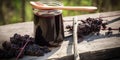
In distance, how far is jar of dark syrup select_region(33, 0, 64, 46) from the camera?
65.9 inches

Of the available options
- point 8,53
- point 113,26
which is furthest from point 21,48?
point 113,26

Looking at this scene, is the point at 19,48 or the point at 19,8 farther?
the point at 19,8

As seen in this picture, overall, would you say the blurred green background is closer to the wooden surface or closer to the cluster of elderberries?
the wooden surface

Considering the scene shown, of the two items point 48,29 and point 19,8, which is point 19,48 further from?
point 19,8

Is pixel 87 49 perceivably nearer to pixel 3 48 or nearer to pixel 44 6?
pixel 44 6

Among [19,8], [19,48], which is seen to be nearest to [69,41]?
[19,48]

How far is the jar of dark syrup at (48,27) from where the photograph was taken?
1.67 m

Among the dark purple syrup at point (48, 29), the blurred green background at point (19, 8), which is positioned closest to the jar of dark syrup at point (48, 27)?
the dark purple syrup at point (48, 29)

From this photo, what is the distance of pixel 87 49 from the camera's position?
171 cm

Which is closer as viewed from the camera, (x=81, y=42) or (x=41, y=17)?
(x=41, y=17)

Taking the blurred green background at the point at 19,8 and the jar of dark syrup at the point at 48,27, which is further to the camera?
the blurred green background at the point at 19,8

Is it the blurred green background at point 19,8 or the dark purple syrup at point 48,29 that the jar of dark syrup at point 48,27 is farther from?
the blurred green background at point 19,8

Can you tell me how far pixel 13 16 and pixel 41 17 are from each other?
1810mm

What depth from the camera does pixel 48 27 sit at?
1681 millimetres
